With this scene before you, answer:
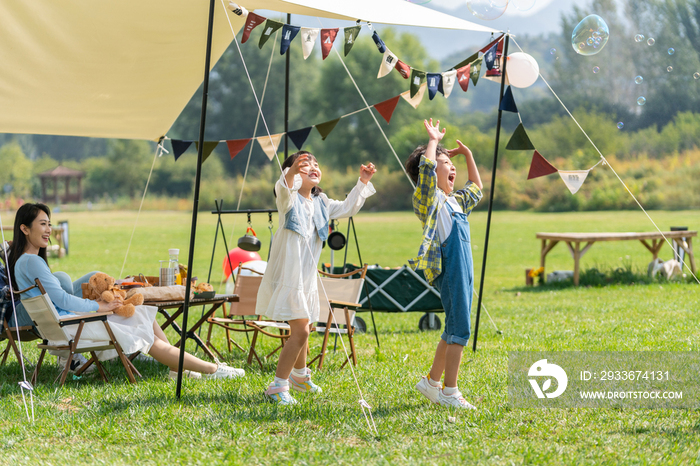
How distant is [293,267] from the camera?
3734 millimetres

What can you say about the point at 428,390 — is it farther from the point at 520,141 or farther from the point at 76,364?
the point at 76,364

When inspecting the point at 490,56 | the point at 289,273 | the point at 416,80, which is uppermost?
the point at 490,56

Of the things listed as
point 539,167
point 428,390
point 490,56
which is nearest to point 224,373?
point 428,390

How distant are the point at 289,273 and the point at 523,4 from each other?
3663 millimetres

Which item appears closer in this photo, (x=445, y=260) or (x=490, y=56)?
(x=445, y=260)

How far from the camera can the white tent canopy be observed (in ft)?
13.9

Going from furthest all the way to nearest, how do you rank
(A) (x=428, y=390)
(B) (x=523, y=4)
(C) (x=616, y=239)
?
(C) (x=616, y=239)
(B) (x=523, y=4)
(A) (x=428, y=390)

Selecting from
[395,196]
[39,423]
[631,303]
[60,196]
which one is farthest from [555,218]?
[60,196]

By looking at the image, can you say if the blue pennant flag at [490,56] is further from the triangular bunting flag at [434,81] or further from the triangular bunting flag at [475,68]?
the triangular bunting flag at [434,81]

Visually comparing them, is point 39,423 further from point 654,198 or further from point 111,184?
point 111,184

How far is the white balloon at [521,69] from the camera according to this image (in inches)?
197

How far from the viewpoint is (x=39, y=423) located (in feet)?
11.3

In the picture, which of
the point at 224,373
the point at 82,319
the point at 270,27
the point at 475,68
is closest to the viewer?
the point at 82,319

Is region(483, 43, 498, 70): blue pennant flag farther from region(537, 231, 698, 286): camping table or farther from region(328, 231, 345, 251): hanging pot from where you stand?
region(537, 231, 698, 286): camping table
